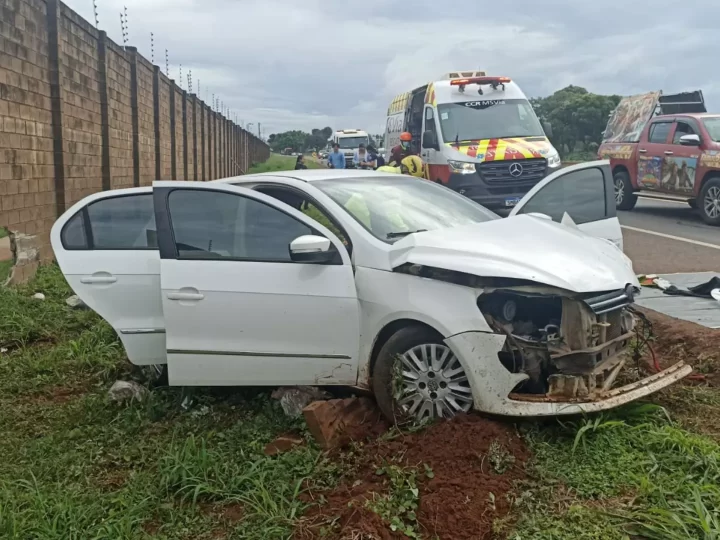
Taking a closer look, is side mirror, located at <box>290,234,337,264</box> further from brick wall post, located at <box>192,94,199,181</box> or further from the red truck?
brick wall post, located at <box>192,94,199,181</box>

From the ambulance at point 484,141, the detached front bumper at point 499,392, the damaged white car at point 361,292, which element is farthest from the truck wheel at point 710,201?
the detached front bumper at point 499,392

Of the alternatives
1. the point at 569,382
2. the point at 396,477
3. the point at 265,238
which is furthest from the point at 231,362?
the point at 569,382

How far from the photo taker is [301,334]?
13.5 feet

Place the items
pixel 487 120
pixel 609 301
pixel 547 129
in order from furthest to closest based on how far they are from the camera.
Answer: pixel 547 129 < pixel 487 120 < pixel 609 301

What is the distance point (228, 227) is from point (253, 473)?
1.55 meters

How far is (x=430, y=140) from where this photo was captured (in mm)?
12586

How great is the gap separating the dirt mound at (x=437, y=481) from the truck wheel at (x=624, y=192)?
12.5m

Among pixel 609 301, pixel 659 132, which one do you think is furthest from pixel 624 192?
pixel 609 301

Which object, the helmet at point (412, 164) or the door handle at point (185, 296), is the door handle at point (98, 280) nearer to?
the door handle at point (185, 296)

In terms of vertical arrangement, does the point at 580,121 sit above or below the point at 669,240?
above

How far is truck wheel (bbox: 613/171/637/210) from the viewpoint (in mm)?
14922

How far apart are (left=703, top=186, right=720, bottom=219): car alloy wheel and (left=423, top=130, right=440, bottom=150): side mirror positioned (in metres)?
4.76

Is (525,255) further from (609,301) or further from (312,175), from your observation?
(312,175)

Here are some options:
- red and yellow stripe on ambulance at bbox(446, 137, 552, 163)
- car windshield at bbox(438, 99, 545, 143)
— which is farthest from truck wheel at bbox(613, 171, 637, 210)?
red and yellow stripe on ambulance at bbox(446, 137, 552, 163)
